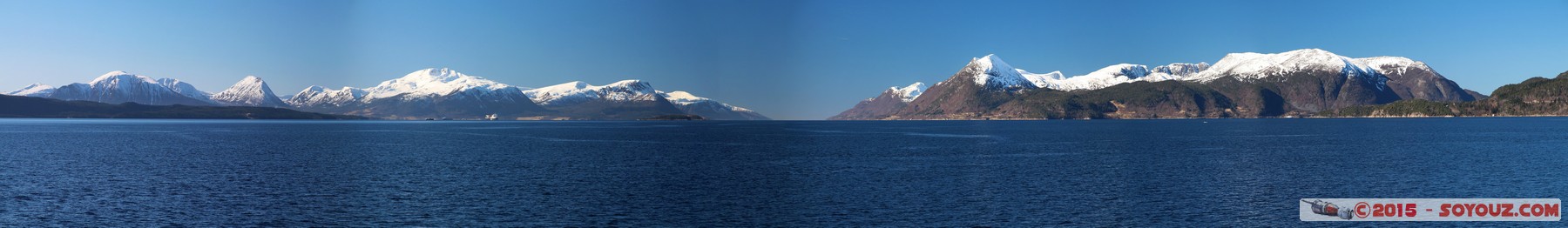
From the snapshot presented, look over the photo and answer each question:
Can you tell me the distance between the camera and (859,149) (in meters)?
128

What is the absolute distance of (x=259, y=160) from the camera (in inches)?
3920

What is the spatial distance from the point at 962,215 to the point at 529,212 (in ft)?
75.1

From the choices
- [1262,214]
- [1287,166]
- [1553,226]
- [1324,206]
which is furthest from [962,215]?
[1287,166]

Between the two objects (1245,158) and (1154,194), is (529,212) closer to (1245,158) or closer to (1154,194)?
(1154,194)

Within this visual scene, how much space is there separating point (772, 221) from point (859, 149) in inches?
3148

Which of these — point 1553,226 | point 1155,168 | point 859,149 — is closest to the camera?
point 1553,226

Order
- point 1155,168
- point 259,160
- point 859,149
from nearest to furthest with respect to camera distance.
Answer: point 1155,168
point 259,160
point 859,149

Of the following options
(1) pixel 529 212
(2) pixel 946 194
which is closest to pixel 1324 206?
(2) pixel 946 194

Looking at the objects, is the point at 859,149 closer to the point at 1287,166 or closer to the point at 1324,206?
the point at 1287,166

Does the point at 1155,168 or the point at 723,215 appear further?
the point at 1155,168

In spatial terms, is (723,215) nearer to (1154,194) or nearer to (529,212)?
(529,212)

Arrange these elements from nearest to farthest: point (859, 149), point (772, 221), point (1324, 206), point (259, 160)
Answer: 1. point (772, 221)
2. point (1324, 206)
3. point (259, 160)
4. point (859, 149)

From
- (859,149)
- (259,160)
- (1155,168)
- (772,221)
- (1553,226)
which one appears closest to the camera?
(1553,226)

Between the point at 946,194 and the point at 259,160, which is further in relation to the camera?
the point at 259,160
